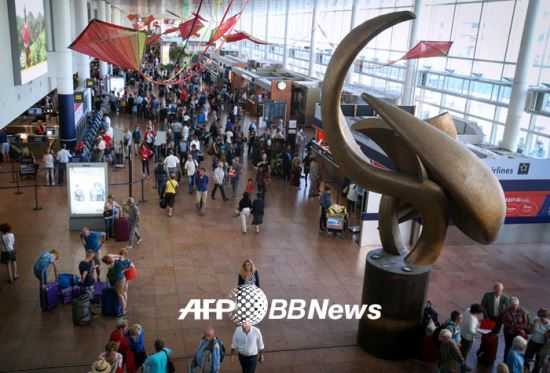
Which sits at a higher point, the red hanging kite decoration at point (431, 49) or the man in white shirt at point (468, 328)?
the red hanging kite decoration at point (431, 49)

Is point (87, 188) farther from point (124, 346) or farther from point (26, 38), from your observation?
point (124, 346)

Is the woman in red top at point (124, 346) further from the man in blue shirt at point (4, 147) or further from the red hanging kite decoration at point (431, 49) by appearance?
the red hanging kite decoration at point (431, 49)

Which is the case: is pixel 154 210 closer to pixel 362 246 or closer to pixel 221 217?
pixel 221 217

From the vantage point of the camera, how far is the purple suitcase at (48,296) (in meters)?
8.76

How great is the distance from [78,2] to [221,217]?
18930mm

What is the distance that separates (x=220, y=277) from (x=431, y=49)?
1467 cm

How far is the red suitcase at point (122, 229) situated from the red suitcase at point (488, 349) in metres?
7.68

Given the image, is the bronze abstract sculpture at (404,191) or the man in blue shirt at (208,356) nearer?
the man in blue shirt at (208,356)

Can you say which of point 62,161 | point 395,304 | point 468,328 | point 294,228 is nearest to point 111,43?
point 62,161

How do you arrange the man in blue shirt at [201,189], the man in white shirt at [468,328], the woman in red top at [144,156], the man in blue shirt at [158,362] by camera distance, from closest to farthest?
the man in blue shirt at [158,362], the man in white shirt at [468,328], the man in blue shirt at [201,189], the woman in red top at [144,156]

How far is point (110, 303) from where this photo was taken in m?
8.74

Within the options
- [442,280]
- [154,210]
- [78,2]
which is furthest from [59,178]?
[78,2]

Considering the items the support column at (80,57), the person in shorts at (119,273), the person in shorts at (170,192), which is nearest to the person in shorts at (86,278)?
the person in shorts at (119,273)

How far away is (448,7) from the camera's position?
2492cm
